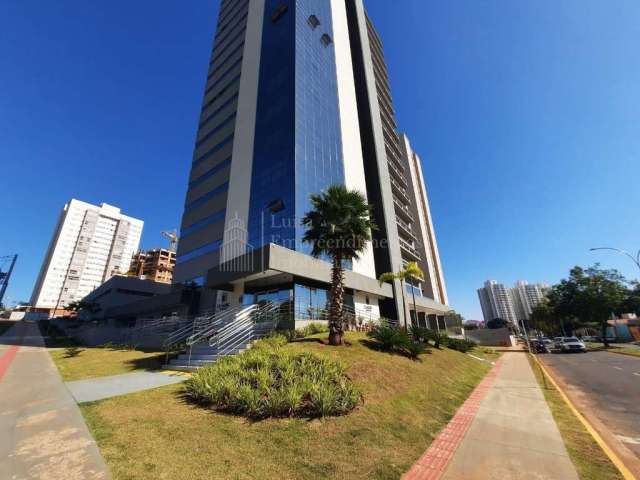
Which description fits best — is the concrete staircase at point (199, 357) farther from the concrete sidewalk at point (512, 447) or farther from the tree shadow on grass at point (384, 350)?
the concrete sidewalk at point (512, 447)

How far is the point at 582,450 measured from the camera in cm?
586

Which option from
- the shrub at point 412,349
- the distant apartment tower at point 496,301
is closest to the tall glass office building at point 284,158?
the shrub at point 412,349

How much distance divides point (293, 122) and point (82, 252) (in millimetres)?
144373

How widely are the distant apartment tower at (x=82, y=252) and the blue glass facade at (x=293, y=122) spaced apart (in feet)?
427

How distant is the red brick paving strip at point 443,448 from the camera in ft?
16.3

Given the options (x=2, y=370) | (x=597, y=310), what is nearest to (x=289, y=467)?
(x=2, y=370)

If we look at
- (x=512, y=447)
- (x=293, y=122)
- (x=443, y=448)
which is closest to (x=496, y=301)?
(x=293, y=122)

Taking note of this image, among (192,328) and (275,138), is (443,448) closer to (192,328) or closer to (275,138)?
(192,328)

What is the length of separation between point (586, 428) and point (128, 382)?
1501cm

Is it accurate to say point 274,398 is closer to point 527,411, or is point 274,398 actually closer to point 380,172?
point 527,411

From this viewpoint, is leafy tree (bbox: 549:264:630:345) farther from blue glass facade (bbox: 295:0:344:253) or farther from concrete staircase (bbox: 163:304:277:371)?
concrete staircase (bbox: 163:304:277:371)

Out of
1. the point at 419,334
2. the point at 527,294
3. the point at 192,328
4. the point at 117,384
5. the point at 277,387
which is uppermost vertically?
the point at 527,294

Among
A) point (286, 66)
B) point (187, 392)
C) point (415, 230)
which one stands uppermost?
point (286, 66)

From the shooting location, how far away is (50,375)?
478 inches
